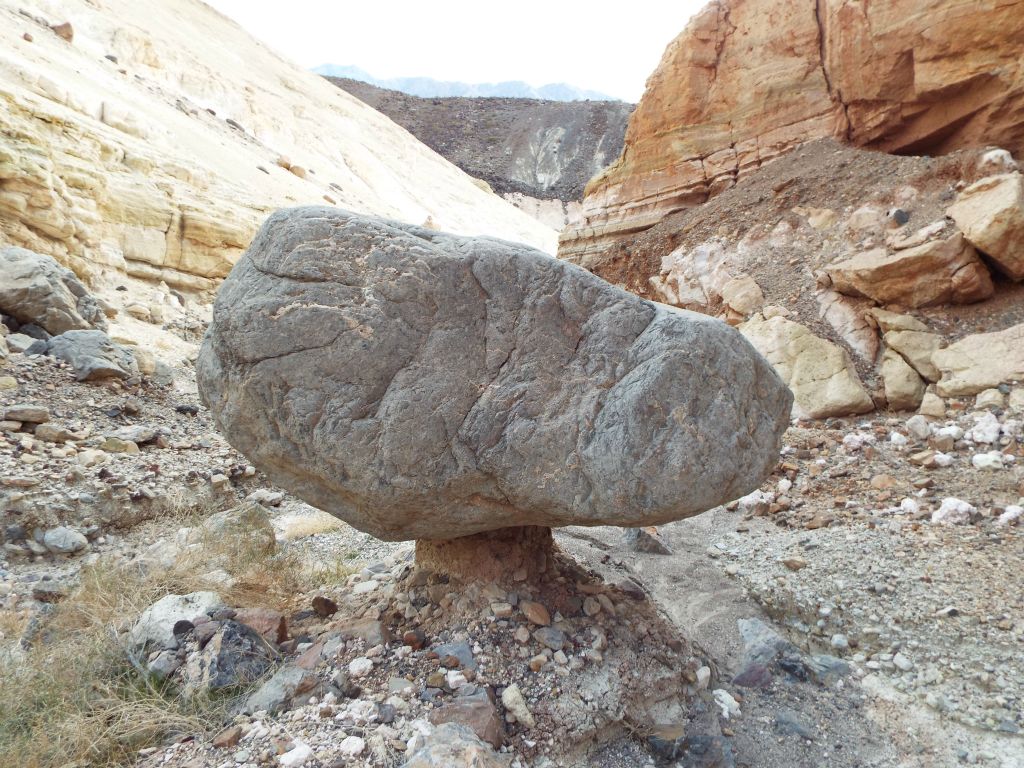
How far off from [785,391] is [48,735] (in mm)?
3118

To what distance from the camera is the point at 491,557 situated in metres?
2.93

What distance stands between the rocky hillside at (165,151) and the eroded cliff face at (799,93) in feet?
23.6

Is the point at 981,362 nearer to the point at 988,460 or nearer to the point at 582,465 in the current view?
the point at 988,460

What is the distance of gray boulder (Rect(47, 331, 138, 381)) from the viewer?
246 inches

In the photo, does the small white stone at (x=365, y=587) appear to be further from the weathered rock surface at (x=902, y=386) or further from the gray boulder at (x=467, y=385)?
the weathered rock surface at (x=902, y=386)

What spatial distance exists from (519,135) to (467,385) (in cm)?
5650

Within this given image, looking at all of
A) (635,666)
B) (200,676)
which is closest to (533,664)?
(635,666)

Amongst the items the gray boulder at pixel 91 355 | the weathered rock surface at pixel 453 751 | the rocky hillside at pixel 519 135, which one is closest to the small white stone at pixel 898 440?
the weathered rock surface at pixel 453 751

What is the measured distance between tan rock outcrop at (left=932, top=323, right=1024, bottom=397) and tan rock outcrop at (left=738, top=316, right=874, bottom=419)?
2.20 feet

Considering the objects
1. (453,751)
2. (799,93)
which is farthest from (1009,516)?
(799,93)

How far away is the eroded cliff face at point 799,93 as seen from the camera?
22.4 feet

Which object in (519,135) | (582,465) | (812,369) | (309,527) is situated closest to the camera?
(582,465)

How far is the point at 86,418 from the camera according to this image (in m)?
5.75

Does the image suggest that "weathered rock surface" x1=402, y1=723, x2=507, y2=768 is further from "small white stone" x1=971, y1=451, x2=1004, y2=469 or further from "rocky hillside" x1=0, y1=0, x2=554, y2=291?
"rocky hillside" x1=0, y1=0, x2=554, y2=291
